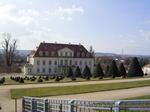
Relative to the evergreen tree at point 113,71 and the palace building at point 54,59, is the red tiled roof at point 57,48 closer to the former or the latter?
the palace building at point 54,59

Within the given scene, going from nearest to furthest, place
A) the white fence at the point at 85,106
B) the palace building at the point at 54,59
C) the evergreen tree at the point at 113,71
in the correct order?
the white fence at the point at 85,106
the evergreen tree at the point at 113,71
the palace building at the point at 54,59

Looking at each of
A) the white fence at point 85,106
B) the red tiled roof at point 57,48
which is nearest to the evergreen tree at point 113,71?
the red tiled roof at point 57,48

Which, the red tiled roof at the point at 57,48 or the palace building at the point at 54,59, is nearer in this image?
the palace building at the point at 54,59

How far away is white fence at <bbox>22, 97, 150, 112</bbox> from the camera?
A: 39.0 ft

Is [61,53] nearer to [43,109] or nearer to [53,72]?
[53,72]

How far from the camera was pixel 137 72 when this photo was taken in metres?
73.8

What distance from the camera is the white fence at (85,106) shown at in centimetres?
1188

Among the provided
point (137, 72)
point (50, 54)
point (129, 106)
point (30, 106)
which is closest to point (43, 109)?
point (30, 106)

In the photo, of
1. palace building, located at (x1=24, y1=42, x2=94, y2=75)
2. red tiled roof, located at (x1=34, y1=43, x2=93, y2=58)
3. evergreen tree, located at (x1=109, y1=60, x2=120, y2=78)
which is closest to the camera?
evergreen tree, located at (x1=109, y1=60, x2=120, y2=78)

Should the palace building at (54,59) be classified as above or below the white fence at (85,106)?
above

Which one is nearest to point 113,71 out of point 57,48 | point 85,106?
point 57,48

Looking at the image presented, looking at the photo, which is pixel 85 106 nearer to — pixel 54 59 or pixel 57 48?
pixel 54 59

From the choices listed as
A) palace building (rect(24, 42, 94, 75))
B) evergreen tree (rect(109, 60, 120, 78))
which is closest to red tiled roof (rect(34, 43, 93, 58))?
palace building (rect(24, 42, 94, 75))

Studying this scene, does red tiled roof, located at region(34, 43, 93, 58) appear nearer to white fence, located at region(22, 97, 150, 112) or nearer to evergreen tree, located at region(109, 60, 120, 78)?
evergreen tree, located at region(109, 60, 120, 78)
